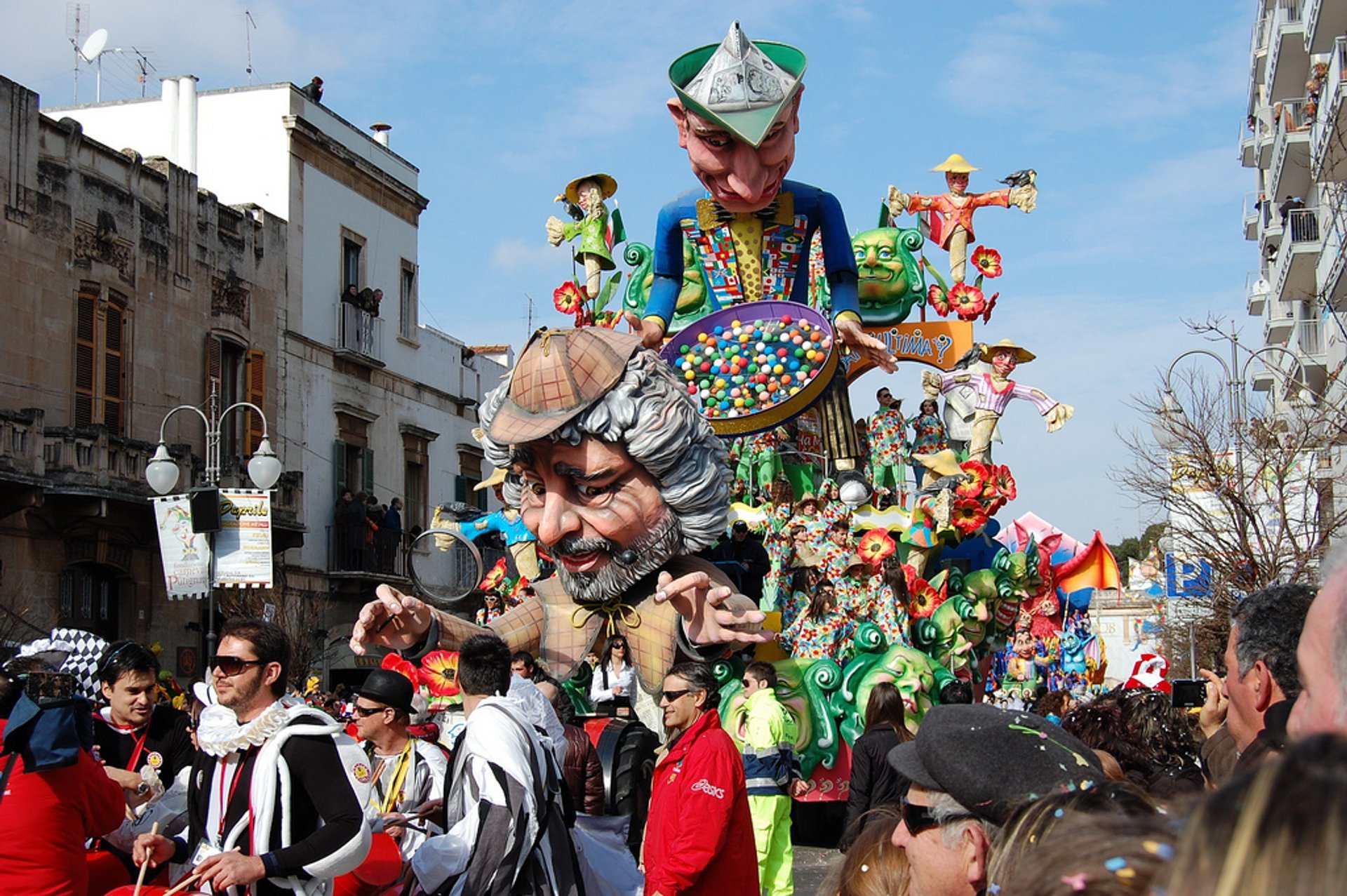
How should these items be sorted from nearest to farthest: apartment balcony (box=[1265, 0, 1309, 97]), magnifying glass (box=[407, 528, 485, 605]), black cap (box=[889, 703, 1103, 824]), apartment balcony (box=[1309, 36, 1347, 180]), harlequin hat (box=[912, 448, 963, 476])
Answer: black cap (box=[889, 703, 1103, 824]), magnifying glass (box=[407, 528, 485, 605]), harlequin hat (box=[912, 448, 963, 476]), apartment balcony (box=[1309, 36, 1347, 180]), apartment balcony (box=[1265, 0, 1309, 97])

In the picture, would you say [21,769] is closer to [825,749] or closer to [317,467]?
[825,749]

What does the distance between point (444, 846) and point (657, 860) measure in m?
0.81

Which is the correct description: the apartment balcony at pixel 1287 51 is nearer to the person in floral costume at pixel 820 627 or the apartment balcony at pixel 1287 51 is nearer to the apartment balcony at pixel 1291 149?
the apartment balcony at pixel 1291 149

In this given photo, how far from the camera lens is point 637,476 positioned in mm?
7246

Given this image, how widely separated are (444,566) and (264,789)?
733cm

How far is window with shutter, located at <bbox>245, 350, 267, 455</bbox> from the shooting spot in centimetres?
2434

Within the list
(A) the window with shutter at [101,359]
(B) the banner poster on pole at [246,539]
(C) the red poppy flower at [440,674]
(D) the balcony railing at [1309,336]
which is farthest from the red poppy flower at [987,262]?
(D) the balcony railing at [1309,336]

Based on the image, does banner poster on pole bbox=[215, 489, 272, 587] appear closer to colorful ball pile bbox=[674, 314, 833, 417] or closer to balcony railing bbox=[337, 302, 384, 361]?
colorful ball pile bbox=[674, 314, 833, 417]

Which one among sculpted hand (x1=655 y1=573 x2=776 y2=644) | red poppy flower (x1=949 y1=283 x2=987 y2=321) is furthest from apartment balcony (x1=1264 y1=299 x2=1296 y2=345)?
sculpted hand (x1=655 y1=573 x2=776 y2=644)

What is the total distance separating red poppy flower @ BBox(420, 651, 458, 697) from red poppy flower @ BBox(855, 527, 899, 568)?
8.88 ft

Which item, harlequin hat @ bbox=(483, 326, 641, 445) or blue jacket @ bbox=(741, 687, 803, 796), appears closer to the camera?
harlequin hat @ bbox=(483, 326, 641, 445)

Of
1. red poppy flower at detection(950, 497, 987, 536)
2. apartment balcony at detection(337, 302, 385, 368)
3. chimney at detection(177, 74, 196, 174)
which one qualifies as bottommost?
red poppy flower at detection(950, 497, 987, 536)

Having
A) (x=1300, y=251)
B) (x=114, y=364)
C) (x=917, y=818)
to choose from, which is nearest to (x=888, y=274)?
(x=917, y=818)

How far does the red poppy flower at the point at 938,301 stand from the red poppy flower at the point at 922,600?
3057 millimetres
